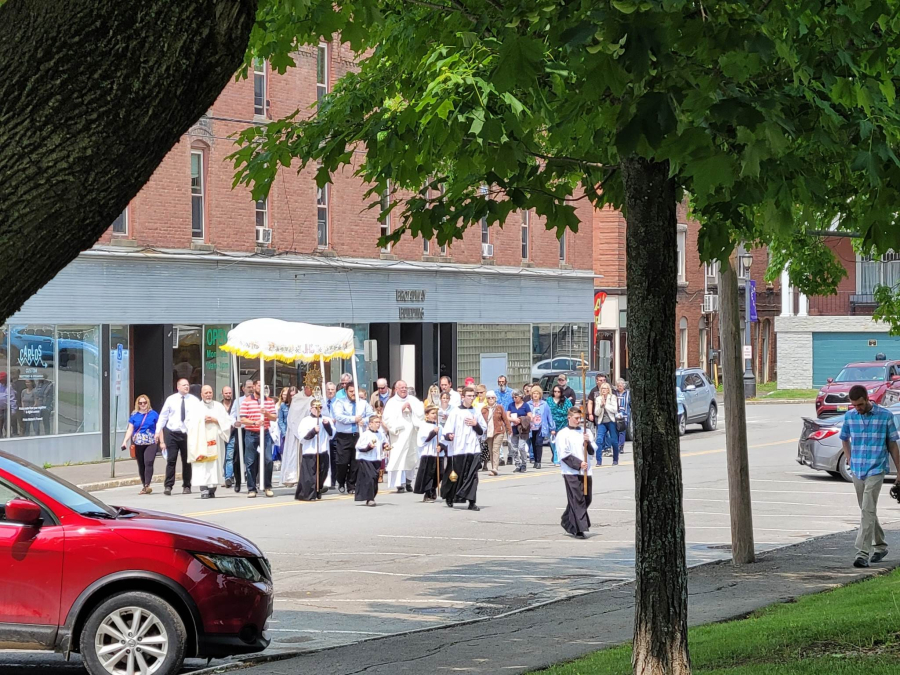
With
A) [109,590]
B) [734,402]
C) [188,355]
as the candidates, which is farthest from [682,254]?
[109,590]

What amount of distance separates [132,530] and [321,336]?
15.5 meters

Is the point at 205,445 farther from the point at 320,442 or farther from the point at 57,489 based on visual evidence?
the point at 57,489

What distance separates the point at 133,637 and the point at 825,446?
58.2 feet

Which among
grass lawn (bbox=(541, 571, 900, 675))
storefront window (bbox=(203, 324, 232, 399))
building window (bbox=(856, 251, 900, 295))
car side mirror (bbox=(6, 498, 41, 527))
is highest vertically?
building window (bbox=(856, 251, 900, 295))

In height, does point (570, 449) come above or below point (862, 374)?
below

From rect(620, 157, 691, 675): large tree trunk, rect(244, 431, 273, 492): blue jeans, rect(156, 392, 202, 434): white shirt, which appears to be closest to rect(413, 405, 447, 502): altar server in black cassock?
rect(244, 431, 273, 492): blue jeans

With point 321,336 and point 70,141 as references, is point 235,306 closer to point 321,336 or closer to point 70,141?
point 321,336

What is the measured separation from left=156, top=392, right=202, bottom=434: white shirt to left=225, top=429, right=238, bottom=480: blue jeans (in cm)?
118

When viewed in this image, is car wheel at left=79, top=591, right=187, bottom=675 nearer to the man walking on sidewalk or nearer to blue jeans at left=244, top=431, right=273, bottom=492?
the man walking on sidewalk

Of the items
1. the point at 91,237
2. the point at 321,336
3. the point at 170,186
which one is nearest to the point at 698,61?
the point at 91,237

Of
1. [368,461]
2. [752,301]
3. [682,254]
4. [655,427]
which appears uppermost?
[682,254]

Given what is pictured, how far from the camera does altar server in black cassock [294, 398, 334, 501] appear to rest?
21.0m

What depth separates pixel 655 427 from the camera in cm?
765

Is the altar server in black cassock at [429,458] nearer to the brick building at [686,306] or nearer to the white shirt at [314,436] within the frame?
the white shirt at [314,436]
